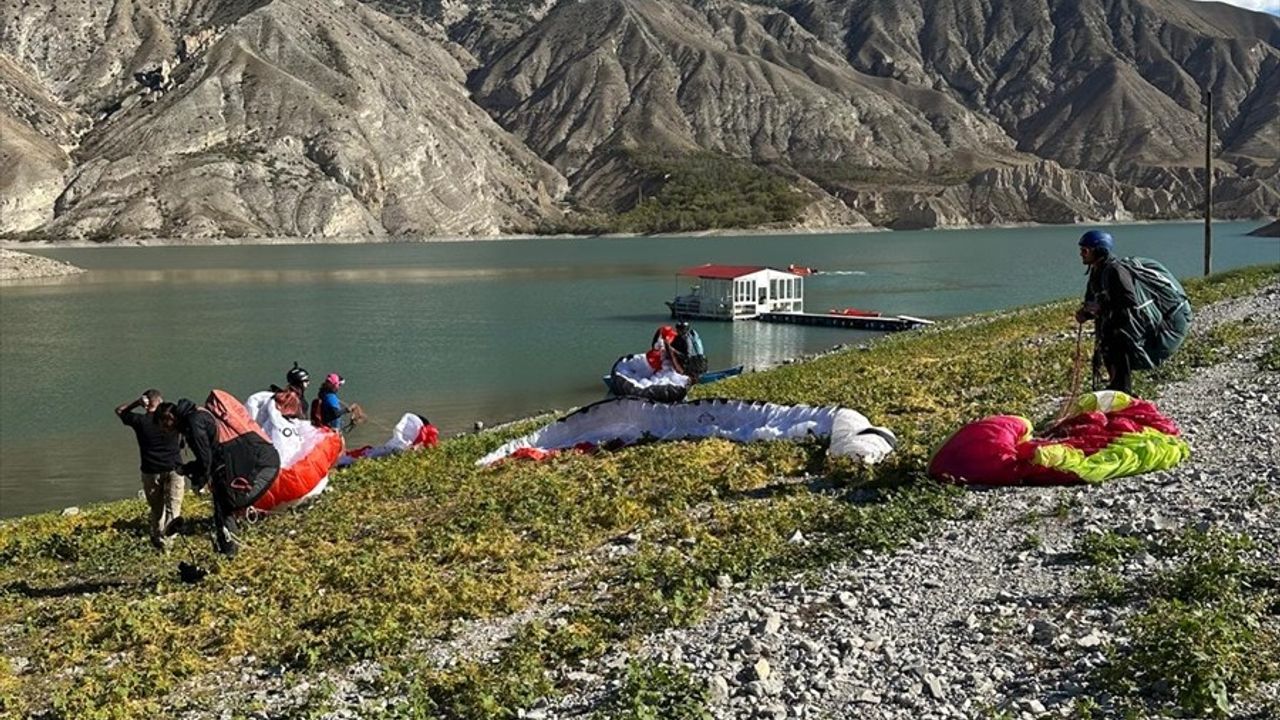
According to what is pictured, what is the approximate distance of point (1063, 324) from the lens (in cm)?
3022

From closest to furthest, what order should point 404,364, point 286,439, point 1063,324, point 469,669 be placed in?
1. point 469,669
2. point 286,439
3. point 1063,324
4. point 404,364

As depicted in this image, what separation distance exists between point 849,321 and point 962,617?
197ft

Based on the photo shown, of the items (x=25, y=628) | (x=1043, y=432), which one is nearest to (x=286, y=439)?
(x=25, y=628)

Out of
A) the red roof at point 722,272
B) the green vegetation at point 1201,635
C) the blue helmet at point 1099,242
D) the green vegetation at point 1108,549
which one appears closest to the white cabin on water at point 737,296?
the red roof at point 722,272

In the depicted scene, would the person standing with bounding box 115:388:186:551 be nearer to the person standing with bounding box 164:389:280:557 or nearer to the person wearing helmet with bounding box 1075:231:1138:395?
the person standing with bounding box 164:389:280:557

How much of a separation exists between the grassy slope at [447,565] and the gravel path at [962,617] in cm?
56

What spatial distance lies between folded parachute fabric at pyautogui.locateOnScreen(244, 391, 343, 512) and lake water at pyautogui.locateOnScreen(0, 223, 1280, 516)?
15026 millimetres

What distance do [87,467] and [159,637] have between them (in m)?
24.8

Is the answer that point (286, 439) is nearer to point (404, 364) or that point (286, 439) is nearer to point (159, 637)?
point (159, 637)

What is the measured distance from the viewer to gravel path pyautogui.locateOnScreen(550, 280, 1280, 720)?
24.2ft

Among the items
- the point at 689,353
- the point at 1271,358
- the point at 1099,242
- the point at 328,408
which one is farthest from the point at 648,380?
the point at 1099,242

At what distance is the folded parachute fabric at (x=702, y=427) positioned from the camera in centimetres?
1356

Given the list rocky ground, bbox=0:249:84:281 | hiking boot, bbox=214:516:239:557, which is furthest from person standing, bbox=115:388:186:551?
rocky ground, bbox=0:249:84:281

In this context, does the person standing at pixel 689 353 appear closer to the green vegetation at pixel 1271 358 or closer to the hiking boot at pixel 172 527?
the green vegetation at pixel 1271 358
